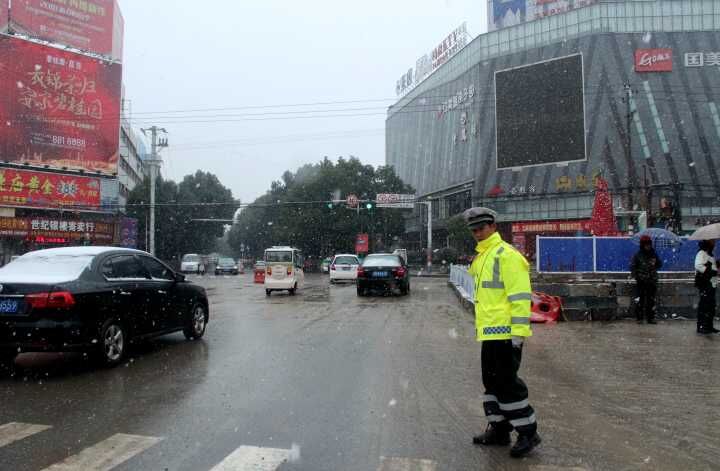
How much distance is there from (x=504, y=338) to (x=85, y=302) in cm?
491

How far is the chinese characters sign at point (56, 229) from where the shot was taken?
3562 cm

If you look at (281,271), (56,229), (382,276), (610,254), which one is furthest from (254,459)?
(56,229)

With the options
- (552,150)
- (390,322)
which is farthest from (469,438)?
(552,150)

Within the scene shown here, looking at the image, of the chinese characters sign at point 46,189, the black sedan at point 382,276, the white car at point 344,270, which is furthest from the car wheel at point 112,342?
the chinese characters sign at point 46,189

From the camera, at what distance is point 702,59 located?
5378cm

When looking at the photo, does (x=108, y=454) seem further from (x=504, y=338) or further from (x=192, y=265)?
(x=192, y=265)

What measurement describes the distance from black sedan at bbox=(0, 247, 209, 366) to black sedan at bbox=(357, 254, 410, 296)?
1164 cm

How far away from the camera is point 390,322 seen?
12055 mm

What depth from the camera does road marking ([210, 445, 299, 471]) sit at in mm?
3844

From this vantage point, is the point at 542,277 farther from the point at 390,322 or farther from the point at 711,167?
the point at 711,167

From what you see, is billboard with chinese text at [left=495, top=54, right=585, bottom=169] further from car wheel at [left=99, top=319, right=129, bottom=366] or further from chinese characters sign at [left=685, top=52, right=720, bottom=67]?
car wheel at [left=99, top=319, right=129, bottom=366]

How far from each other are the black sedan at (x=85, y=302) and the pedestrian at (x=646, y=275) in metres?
8.78

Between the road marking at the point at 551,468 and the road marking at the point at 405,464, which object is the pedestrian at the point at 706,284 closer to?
the road marking at the point at 551,468

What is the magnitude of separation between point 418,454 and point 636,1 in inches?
2481
